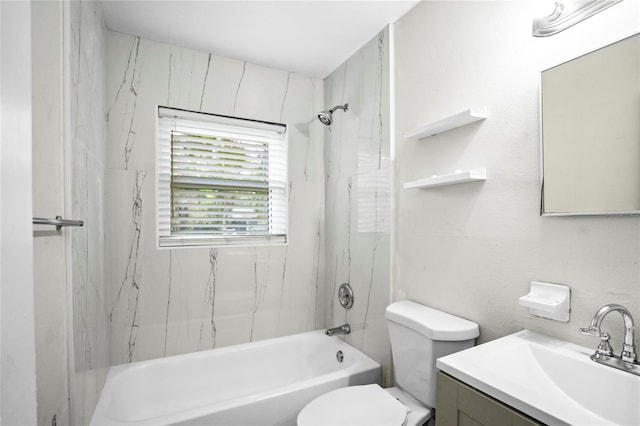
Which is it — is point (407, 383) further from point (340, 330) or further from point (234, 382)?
point (234, 382)

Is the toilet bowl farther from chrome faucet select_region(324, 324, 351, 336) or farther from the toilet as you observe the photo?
chrome faucet select_region(324, 324, 351, 336)

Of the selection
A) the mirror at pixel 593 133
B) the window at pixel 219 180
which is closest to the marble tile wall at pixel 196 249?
the window at pixel 219 180

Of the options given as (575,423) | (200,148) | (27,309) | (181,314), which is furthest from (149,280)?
(575,423)

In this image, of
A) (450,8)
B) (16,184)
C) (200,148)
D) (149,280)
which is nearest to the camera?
(16,184)

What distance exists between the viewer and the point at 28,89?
1.57 ft

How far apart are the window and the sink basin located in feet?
5.67

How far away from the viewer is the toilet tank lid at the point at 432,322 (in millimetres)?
1388

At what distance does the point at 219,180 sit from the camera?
236cm

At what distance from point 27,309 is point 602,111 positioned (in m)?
1.49

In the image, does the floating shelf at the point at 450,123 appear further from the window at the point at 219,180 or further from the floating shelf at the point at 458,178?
the window at the point at 219,180

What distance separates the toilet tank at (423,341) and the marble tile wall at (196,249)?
1.08 meters

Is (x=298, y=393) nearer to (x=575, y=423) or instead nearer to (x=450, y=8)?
(x=575, y=423)

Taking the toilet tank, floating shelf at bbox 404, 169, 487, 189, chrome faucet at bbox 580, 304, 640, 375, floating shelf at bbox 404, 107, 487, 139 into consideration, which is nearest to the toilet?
the toilet tank

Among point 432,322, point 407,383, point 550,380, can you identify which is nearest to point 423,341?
point 432,322
